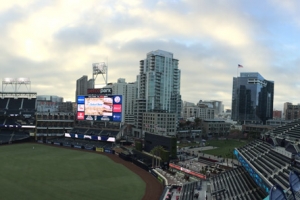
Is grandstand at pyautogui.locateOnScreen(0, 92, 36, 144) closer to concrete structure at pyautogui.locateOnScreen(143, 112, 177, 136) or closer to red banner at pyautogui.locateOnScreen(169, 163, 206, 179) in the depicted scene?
concrete structure at pyautogui.locateOnScreen(143, 112, 177, 136)

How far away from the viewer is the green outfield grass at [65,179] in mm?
29703

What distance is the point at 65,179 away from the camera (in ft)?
119

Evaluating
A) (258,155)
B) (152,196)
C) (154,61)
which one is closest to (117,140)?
(152,196)

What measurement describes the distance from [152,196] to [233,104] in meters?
177

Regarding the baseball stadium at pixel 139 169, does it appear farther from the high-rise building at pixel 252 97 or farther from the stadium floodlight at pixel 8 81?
the high-rise building at pixel 252 97

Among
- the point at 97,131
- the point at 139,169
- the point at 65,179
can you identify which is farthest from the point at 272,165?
the point at 97,131

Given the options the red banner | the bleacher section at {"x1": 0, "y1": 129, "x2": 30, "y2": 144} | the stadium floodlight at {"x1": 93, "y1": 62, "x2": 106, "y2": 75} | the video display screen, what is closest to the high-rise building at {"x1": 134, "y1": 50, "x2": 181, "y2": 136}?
the stadium floodlight at {"x1": 93, "y1": 62, "x2": 106, "y2": 75}

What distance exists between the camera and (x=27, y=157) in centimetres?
5219

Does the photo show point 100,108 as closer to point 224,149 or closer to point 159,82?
point 224,149

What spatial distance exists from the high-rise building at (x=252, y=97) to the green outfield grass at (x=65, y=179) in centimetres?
14915

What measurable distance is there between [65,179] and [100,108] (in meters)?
34.3

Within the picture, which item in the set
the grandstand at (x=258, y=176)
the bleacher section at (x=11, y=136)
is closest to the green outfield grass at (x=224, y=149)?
the grandstand at (x=258, y=176)

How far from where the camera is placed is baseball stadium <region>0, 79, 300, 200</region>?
22.3 meters

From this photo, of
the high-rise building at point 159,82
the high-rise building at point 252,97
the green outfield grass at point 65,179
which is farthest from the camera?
the high-rise building at point 252,97
